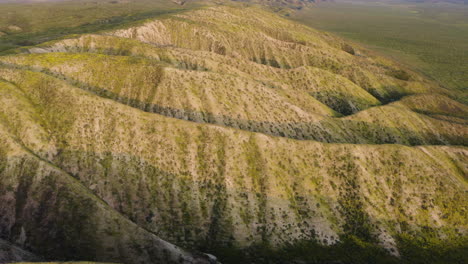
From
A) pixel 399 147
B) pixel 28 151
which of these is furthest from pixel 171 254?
pixel 399 147

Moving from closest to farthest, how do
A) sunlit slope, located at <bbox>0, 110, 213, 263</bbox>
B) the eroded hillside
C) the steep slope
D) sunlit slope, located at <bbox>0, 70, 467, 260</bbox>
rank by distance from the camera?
the steep slope, sunlit slope, located at <bbox>0, 110, 213, 263</bbox>, the eroded hillside, sunlit slope, located at <bbox>0, 70, 467, 260</bbox>

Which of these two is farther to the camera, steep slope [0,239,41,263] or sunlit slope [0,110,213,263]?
sunlit slope [0,110,213,263]

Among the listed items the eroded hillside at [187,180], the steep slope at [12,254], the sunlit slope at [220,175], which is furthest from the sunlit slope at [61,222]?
the sunlit slope at [220,175]

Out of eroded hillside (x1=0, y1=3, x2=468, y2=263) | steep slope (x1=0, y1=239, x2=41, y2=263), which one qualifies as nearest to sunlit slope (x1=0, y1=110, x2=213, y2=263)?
eroded hillside (x1=0, y1=3, x2=468, y2=263)

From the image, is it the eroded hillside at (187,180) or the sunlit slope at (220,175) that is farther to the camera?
the sunlit slope at (220,175)

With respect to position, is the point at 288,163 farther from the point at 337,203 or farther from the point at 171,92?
the point at 171,92

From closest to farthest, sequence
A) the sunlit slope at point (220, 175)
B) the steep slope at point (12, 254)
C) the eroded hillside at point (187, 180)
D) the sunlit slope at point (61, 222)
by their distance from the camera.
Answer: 1. the steep slope at point (12, 254)
2. the sunlit slope at point (61, 222)
3. the eroded hillside at point (187, 180)
4. the sunlit slope at point (220, 175)

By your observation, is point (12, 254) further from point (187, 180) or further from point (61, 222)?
point (187, 180)

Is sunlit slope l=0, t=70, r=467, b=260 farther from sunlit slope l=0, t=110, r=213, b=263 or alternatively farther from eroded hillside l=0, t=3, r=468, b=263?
sunlit slope l=0, t=110, r=213, b=263

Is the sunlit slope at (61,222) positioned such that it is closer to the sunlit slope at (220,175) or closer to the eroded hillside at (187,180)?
the eroded hillside at (187,180)

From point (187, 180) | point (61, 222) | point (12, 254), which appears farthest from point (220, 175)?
point (12, 254)
